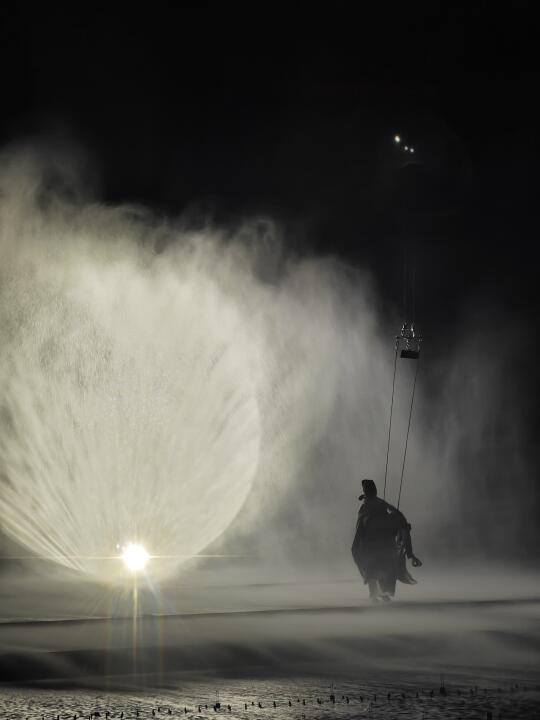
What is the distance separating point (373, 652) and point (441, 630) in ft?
8.57

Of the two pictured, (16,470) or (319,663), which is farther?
(16,470)

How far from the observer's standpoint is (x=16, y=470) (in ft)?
137

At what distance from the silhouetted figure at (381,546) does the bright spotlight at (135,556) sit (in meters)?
15.1

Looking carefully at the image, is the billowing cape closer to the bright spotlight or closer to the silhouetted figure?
the silhouetted figure

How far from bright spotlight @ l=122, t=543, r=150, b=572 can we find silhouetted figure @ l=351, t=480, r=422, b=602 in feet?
49.5

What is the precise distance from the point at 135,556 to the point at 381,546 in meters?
22.1

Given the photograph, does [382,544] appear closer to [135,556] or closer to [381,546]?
[381,546]

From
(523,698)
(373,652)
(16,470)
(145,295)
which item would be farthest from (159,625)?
(16,470)

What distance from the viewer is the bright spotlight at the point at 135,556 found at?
36.3m

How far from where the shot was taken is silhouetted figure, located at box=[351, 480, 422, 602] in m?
21.1

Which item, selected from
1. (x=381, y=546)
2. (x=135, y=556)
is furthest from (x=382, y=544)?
(x=135, y=556)

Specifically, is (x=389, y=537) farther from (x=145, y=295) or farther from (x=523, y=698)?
(x=145, y=295)

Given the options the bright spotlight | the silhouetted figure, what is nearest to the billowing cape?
the silhouetted figure

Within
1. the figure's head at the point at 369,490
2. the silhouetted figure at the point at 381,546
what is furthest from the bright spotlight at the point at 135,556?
the figure's head at the point at 369,490
